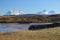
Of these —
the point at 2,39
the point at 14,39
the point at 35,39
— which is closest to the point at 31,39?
the point at 35,39

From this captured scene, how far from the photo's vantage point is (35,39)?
17.7 m

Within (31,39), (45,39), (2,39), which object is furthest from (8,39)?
(45,39)

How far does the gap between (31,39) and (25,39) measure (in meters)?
0.59

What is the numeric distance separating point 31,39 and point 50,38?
69.0 inches

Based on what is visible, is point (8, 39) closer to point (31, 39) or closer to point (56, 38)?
point (31, 39)

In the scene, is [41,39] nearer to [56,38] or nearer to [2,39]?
[56,38]

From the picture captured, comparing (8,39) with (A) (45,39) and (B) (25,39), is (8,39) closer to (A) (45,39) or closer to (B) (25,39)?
(B) (25,39)

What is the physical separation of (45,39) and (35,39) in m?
0.88

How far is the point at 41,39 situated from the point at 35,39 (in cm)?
53

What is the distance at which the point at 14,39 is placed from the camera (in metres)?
18.0

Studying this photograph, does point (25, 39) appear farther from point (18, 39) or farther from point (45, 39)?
point (45, 39)

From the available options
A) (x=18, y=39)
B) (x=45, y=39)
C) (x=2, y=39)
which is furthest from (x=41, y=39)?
(x=2, y=39)

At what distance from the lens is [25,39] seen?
17953mm

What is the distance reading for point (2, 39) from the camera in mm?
18234
